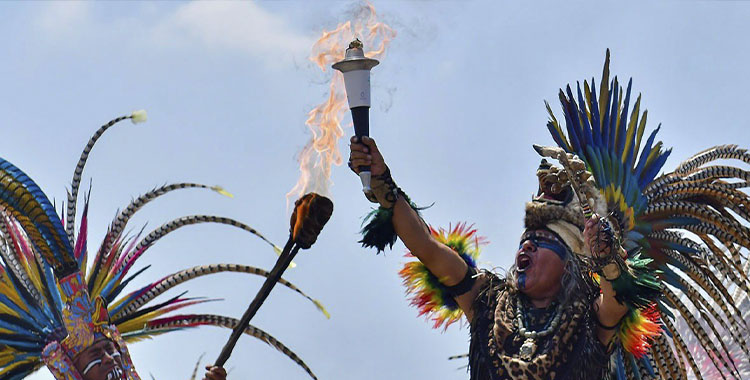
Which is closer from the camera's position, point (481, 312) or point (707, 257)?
point (481, 312)

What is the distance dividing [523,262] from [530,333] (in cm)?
44

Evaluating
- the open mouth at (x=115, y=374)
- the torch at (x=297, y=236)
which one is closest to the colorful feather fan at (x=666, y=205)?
the torch at (x=297, y=236)

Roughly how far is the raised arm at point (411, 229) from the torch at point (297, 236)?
0.30m

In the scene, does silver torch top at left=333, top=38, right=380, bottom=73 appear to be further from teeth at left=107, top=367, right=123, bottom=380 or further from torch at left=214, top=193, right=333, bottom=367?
teeth at left=107, top=367, right=123, bottom=380

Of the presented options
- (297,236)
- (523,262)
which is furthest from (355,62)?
(523,262)

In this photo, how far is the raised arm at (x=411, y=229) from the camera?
6848mm

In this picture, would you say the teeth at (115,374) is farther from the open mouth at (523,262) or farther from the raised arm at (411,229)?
the open mouth at (523,262)

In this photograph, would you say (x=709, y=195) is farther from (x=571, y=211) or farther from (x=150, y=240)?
(x=150, y=240)

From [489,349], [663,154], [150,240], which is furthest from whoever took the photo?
[150,240]

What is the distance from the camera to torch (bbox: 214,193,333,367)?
6734 millimetres

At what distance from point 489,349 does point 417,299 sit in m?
0.63

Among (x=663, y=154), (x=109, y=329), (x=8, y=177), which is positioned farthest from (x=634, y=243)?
(x=8, y=177)

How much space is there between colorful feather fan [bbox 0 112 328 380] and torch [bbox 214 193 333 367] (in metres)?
1.66

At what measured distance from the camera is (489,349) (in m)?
7.26
